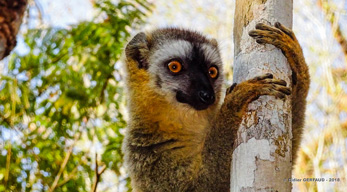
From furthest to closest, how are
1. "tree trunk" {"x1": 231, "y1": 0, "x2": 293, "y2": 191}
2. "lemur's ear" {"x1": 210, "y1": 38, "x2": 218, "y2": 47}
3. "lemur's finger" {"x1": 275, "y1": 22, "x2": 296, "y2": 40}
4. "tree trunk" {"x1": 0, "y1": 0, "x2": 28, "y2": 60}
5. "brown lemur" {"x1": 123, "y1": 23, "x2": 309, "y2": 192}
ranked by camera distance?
"lemur's ear" {"x1": 210, "y1": 38, "x2": 218, "y2": 47}, "brown lemur" {"x1": 123, "y1": 23, "x2": 309, "y2": 192}, "lemur's finger" {"x1": 275, "y1": 22, "x2": 296, "y2": 40}, "tree trunk" {"x1": 231, "y1": 0, "x2": 293, "y2": 191}, "tree trunk" {"x1": 0, "y1": 0, "x2": 28, "y2": 60}

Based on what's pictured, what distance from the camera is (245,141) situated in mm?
3039

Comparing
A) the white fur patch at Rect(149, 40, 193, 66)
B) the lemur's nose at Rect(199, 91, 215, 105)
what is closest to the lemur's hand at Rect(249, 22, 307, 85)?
the lemur's nose at Rect(199, 91, 215, 105)

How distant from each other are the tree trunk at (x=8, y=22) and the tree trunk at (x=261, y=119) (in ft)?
5.67

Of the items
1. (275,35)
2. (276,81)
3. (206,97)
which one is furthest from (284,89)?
(206,97)

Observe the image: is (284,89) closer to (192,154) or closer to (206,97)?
(206,97)

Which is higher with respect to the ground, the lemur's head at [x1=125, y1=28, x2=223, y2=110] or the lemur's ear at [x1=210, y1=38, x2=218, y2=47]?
the lemur's ear at [x1=210, y1=38, x2=218, y2=47]

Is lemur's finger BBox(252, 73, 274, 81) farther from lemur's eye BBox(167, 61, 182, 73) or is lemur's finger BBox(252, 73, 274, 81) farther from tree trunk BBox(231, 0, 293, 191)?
lemur's eye BBox(167, 61, 182, 73)

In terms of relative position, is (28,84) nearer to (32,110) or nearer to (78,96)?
(32,110)

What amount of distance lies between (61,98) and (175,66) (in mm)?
1966

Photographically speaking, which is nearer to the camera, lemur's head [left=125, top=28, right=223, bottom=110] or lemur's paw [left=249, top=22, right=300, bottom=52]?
lemur's paw [left=249, top=22, right=300, bottom=52]

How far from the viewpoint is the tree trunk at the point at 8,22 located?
8.85 feet

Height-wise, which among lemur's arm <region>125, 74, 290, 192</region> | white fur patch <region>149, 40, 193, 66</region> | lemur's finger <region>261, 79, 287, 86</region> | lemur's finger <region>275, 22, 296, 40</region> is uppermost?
white fur patch <region>149, 40, 193, 66</region>

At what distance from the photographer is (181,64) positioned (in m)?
5.06

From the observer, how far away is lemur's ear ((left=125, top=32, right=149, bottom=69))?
533cm
